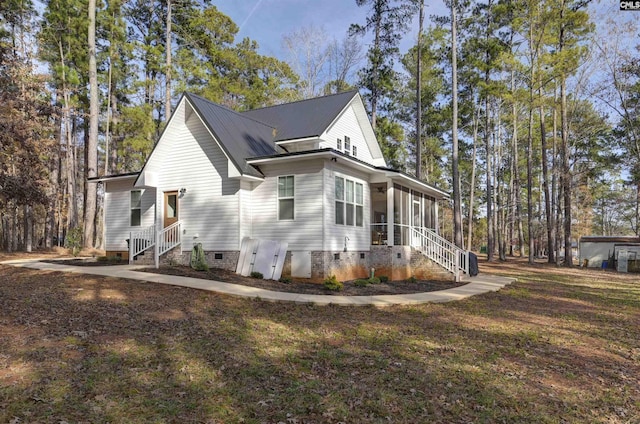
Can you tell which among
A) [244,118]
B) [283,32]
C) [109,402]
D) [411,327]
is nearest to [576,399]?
[411,327]

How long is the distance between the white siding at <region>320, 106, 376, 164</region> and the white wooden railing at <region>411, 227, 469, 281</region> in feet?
15.0

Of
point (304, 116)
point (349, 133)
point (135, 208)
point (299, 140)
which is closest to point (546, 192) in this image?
point (349, 133)

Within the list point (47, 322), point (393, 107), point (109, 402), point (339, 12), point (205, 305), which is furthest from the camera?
point (393, 107)

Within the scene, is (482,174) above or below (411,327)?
above

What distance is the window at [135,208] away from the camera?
15230mm

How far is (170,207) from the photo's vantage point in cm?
1406

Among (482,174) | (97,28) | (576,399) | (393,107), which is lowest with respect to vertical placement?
(576,399)

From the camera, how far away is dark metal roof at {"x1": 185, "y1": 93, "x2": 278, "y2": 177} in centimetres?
1241

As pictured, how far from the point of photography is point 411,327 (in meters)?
7.03

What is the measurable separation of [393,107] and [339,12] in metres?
8.97

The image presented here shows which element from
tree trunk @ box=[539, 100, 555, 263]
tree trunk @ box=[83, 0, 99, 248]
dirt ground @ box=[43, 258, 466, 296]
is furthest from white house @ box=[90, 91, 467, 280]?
tree trunk @ box=[539, 100, 555, 263]

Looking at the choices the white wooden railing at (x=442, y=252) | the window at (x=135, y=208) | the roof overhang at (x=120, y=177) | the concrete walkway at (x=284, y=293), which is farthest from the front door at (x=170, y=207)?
the white wooden railing at (x=442, y=252)

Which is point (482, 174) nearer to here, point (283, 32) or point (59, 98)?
point (283, 32)

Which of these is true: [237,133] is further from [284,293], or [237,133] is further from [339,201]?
[284,293]
